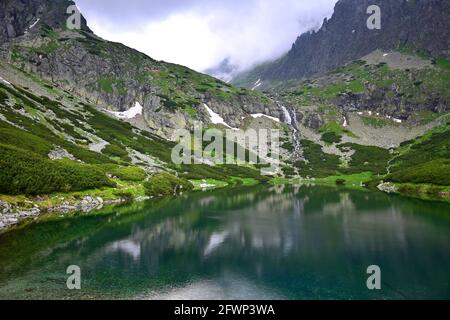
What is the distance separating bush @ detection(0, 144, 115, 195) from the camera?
6469cm

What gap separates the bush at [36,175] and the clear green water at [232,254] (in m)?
10.2

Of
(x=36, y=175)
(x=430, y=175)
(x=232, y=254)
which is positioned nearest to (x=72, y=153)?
(x=36, y=175)

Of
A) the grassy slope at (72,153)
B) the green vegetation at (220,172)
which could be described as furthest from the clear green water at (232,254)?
the green vegetation at (220,172)

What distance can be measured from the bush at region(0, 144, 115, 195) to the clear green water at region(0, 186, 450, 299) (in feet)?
33.5

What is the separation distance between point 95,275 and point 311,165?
567ft

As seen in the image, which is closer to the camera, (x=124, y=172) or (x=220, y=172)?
(x=124, y=172)

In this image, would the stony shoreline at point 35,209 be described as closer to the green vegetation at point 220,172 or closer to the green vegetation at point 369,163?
the green vegetation at point 220,172

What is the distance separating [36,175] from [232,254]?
46982 millimetres

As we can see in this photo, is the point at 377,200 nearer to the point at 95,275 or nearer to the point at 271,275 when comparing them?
the point at 271,275

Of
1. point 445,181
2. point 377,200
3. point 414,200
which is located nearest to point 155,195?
point 377,200

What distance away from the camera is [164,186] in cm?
11288

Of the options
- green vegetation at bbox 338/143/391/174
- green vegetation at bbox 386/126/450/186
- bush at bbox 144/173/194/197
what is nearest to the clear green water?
bush at bbox 144/173/194/197

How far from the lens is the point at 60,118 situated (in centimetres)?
14962

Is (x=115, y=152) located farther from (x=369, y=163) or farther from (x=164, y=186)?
(x=369, y=163)
